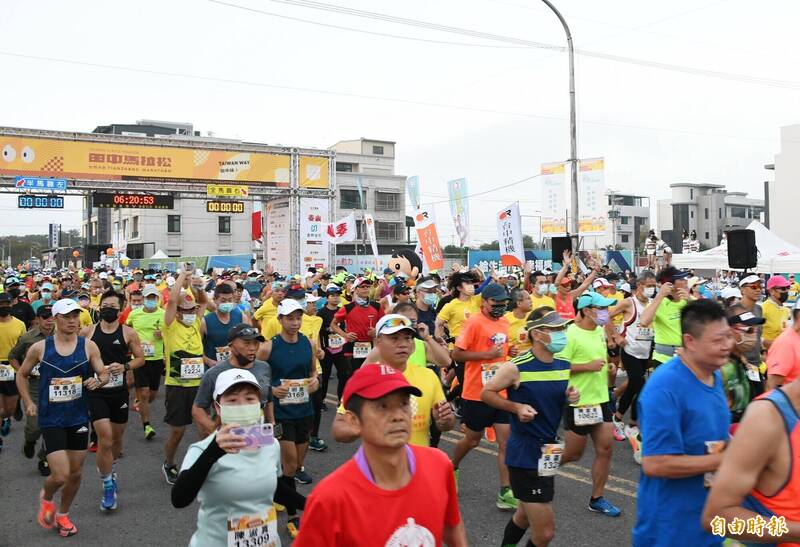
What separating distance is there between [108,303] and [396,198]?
208 feet

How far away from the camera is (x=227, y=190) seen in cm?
3009

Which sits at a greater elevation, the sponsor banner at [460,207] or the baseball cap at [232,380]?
the sponsor banner at [460,207]

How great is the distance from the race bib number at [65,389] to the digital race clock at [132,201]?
23.3m

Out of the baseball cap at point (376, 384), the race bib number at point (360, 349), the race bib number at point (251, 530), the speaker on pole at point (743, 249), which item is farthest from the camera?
the speaker on pole at point (743, 249)

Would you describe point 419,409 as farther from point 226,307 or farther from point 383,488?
point 226,307

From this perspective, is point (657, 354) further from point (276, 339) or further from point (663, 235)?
point (663, 235)

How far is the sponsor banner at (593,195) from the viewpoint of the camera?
62.6 ft

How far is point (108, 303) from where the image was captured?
7254mm

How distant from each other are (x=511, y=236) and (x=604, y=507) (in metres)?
11.0

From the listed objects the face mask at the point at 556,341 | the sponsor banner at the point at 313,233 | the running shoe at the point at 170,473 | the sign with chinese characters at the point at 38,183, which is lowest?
the running shoe at the point at 170,473

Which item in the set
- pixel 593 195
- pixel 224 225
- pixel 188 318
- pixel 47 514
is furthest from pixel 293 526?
pixel 224 225

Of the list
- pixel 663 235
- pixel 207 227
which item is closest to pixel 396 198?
pixel 207 227

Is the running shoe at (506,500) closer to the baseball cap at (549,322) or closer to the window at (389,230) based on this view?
the baseball cap at (549,322)

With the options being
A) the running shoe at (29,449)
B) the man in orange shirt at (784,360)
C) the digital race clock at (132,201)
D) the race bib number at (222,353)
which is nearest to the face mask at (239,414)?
the man in orange shirt at (784,360)
